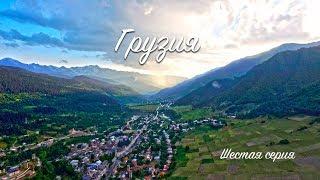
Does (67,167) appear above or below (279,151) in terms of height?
below

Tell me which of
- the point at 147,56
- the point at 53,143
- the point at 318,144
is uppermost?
the point at 147,56

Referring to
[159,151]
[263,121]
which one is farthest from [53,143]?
[263,121]

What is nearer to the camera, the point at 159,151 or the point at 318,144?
the point at 318,144

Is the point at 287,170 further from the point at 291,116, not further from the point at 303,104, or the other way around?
the point at 303,104

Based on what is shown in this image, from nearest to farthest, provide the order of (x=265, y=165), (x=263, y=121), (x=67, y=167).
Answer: (x=265, y=165)
(x=67, y=167)
(x=263, y=121)

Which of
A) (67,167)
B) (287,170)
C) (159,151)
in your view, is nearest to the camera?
(287,170)

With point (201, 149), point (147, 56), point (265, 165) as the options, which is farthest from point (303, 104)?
point (147, 56)
